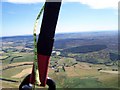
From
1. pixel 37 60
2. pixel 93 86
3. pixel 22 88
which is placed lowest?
pixel 93 86

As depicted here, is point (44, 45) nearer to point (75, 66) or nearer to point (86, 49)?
point (75, 66)

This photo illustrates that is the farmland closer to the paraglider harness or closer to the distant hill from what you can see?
the distant hill

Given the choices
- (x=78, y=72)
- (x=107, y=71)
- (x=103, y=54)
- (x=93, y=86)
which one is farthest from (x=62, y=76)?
(x=103, y=54)

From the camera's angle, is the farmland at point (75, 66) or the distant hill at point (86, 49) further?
the distant hill at point (86, 49)

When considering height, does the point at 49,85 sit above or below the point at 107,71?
above

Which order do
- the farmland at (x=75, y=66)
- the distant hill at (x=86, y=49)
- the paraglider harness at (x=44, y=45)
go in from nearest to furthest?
the paraglider harness at (x=44, y=45) → the farmland at (x=75, y=66) → the distant hill at (x=86, y=49)

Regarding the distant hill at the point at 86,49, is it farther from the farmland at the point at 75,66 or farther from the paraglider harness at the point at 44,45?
the paraglider harness at the point at 44,45

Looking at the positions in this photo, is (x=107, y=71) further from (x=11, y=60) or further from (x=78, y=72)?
(x=11, y=60)

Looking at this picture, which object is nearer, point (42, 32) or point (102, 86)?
point (42, 32)

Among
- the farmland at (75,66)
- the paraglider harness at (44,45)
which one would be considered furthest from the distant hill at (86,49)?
the paraglider harness at (44,45)

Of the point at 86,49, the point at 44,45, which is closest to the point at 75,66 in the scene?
the point at 86,49
